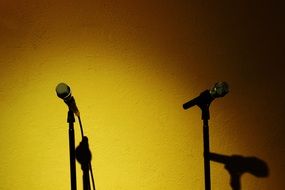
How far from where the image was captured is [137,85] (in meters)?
1.88

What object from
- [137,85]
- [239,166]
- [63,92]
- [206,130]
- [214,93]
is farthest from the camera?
[239,166]

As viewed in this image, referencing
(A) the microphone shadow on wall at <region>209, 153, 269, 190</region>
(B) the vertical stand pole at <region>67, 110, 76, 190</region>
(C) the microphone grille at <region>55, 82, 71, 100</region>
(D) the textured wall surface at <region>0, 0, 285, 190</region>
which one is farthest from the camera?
(A) the microphone shadow on wall at <region>209, 153, 269, 190</region>

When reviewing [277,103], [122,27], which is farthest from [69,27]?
[277,103]

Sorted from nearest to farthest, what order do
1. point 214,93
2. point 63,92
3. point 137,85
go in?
point 63,92, point 214,93, point 137,85

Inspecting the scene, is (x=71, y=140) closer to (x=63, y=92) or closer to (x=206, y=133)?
(x=63, y=92)

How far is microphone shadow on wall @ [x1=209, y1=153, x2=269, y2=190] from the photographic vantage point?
6.48 feet

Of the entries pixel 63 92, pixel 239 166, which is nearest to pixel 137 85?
pixel 63 92

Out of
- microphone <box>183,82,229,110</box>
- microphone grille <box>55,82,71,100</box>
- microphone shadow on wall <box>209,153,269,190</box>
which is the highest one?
microphone <box>183,82,229,110</box>

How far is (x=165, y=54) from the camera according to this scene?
1.88 metres

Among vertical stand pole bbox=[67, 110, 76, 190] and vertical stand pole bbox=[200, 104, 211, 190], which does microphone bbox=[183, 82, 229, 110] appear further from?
vertical stand pole bbox=[67, 110, 76, 190]

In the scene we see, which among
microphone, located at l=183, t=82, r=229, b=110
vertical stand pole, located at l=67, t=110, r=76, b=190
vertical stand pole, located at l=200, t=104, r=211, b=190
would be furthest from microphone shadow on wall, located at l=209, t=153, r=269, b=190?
vertical stand pole, located at l=67, t=110, r=76, b=190

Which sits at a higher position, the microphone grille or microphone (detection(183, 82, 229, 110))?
microphone (detection(183, 82, 229, 110))

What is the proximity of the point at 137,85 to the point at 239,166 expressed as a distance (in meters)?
0.76

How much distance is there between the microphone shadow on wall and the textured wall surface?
0.10 ft
